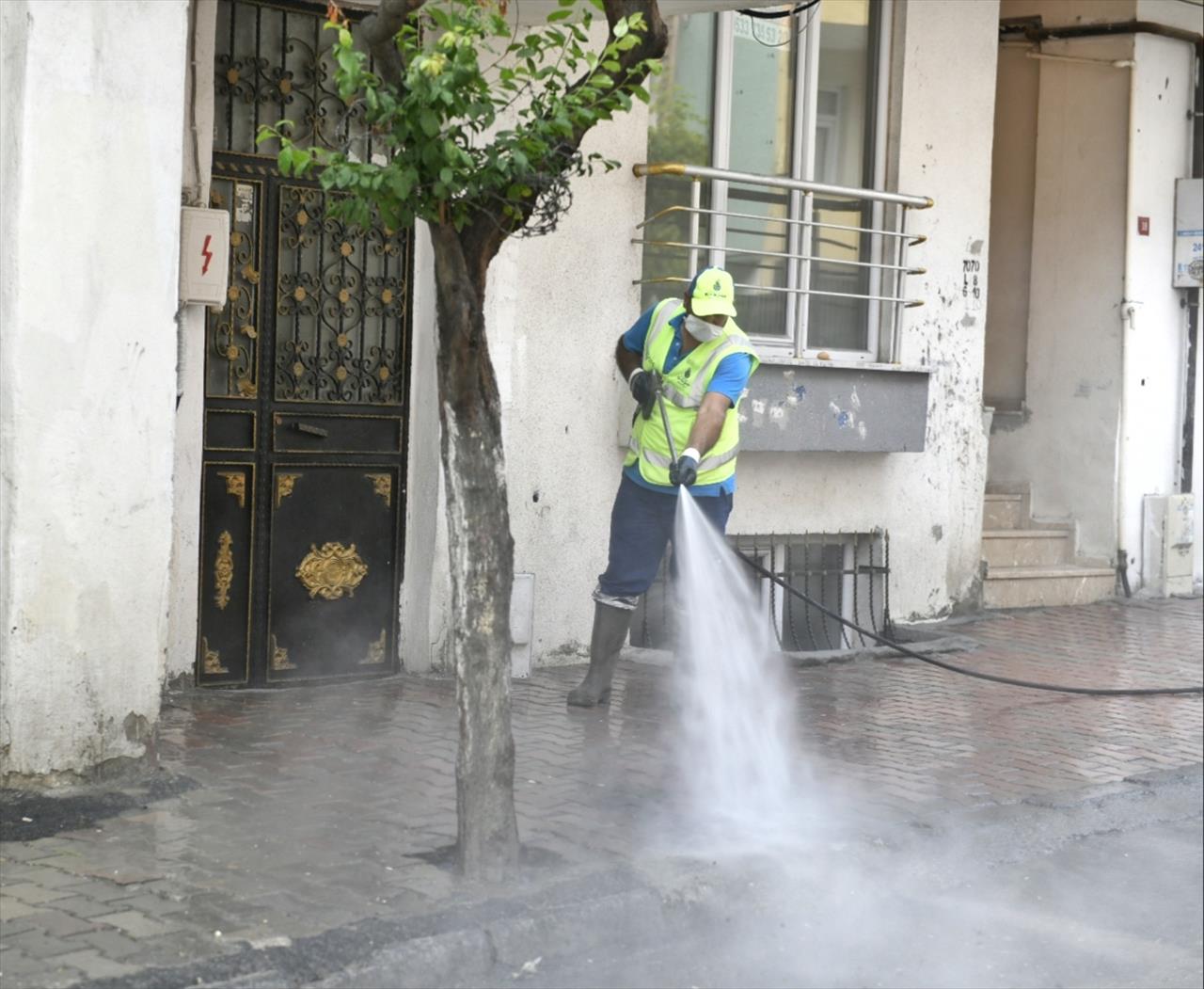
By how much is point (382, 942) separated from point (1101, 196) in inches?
409

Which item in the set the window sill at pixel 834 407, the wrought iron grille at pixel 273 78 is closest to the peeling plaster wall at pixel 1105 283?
the window sill at pixel 834 407

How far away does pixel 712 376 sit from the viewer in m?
7.83

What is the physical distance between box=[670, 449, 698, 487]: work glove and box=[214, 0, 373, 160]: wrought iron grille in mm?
2150

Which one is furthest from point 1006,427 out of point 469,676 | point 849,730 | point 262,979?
point 262,979

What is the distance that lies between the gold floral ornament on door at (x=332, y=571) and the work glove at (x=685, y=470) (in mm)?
1966

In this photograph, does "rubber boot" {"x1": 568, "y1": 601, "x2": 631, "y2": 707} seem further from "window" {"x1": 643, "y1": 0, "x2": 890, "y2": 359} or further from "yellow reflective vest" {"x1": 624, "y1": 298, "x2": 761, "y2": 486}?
"window" {"x1": 643, "y1": 0, "x2": 890, "y2": 359}

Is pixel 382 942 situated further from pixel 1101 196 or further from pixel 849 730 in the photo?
pixel 1101 196

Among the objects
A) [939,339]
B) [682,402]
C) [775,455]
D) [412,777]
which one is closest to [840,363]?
[775,455]

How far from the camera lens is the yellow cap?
763 cm

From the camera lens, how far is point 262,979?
443 centimetres

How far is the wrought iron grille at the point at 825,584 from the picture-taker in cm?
1077

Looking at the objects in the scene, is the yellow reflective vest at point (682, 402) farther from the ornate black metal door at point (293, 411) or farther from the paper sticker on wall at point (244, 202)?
the paper sticker on wall at point (244, 202)

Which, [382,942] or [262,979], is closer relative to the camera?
[262,979]

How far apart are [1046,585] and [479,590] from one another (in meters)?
8.38
